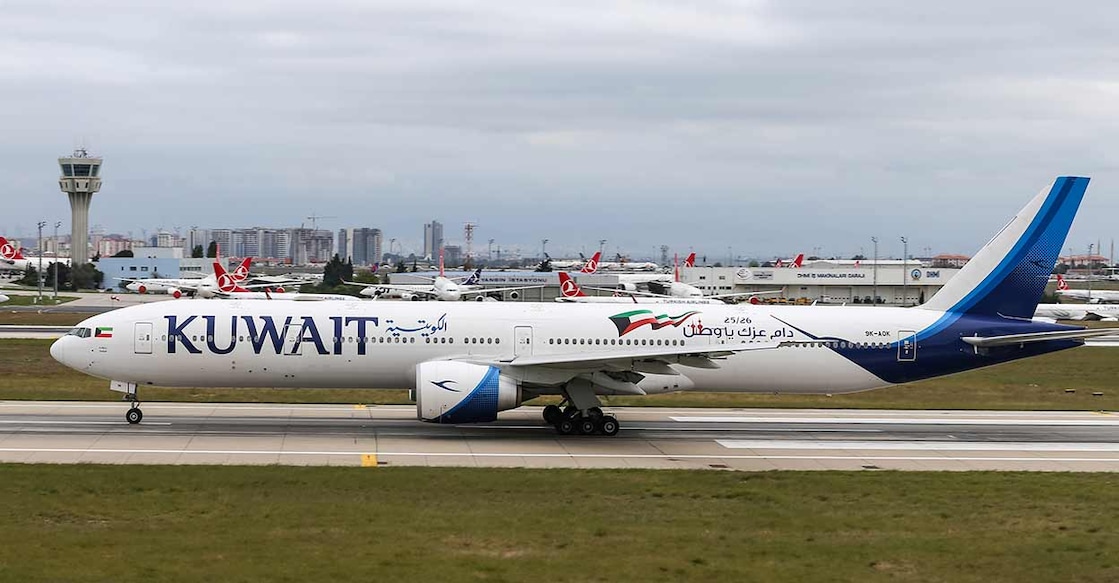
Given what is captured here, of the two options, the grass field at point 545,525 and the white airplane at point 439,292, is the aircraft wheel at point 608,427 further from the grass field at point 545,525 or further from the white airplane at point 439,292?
the white airplane at point 439,292

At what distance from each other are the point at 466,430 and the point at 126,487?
37.4 ft

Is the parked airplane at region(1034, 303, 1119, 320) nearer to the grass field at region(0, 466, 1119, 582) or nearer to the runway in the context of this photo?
the runway

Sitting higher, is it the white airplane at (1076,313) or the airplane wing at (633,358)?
the airplane wing at (633,358)

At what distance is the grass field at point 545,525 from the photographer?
53.8ft

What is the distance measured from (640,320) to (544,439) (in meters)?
4.75

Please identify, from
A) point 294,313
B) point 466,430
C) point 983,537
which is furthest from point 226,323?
point 983,537

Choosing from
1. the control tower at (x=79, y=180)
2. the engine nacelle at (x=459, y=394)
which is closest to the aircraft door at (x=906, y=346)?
the engine nacelle at (x=459, y=394)

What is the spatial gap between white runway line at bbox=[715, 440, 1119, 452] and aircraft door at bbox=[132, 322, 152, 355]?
15140 millimetres

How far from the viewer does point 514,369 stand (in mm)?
30344

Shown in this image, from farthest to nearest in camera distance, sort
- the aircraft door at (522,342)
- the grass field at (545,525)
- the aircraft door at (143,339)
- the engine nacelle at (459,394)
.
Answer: the aircraft door at (522,342) → the aircraft door at (143,339) → the engine nacelle at (459,394) → the grass field at (545,525)

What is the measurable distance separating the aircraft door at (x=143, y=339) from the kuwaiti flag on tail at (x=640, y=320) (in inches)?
488

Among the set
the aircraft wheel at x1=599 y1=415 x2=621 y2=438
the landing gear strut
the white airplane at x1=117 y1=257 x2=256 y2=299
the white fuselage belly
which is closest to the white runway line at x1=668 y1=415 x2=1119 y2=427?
the white fuselage belly

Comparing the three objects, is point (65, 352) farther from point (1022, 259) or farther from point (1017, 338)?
point (1022, 259)

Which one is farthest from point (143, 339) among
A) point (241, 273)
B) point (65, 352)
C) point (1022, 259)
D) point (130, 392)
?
point (241, 273)
